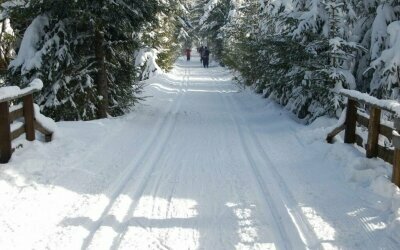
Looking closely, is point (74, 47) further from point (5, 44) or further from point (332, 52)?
point (332, 52)

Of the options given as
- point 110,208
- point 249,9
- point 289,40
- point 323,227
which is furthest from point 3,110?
point 249,9

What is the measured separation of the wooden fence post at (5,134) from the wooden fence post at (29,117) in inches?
38.6

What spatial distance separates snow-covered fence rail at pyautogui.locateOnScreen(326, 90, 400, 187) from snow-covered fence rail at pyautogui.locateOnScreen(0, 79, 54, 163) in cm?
569

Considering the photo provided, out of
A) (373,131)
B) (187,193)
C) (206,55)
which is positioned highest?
(373,131)

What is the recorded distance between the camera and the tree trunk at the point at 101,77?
11891mm

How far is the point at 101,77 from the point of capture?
478 inches

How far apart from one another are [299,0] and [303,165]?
20.6 ft

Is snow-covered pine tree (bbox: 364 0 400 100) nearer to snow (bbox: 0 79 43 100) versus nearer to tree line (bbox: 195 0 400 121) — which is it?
tree line (bbox: 195 0 400 121)

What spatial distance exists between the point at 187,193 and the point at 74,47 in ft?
22.0

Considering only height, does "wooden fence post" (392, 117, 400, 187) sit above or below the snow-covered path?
above

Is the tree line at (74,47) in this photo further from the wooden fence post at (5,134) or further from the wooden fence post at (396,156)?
the wooden fence post at (396,156)

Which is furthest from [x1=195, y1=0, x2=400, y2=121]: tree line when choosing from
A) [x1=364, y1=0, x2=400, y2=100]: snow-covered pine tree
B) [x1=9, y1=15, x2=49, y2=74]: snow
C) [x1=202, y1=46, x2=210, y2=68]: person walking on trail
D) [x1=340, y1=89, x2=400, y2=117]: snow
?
[x1=202, y1=46, x2=210, y2=68]: person walking on trail

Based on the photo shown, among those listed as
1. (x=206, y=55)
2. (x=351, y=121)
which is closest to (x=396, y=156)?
(x=351, y=121)

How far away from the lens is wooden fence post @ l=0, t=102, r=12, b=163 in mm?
6969
